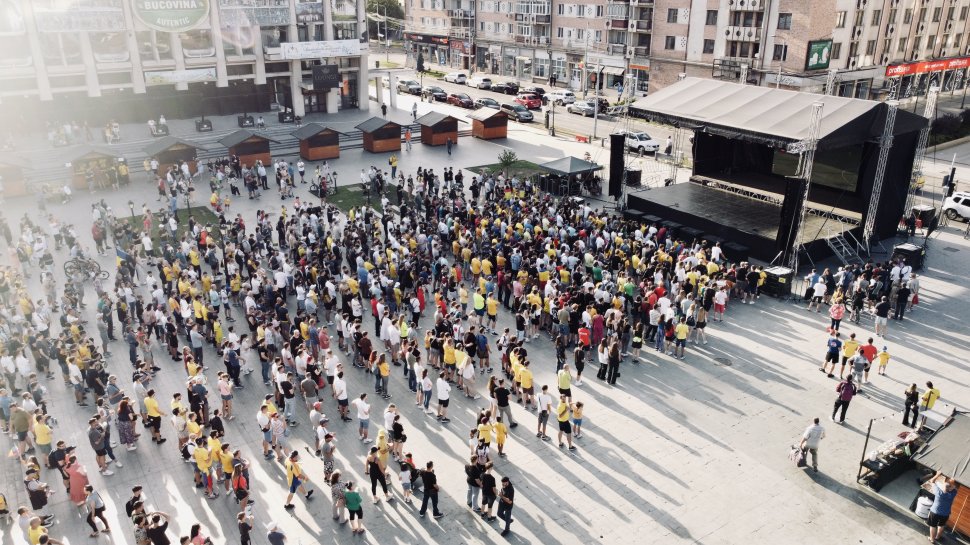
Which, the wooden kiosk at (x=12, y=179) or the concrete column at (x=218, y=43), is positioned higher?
the concrete column at (x=218, y=43)

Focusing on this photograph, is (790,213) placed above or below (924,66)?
below

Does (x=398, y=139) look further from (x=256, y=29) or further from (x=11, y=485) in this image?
(x=11, y=485)

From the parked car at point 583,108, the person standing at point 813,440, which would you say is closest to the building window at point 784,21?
the parked car at point 583,108

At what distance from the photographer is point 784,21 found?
52062mm

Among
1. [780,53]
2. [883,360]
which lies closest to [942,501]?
[883,360]

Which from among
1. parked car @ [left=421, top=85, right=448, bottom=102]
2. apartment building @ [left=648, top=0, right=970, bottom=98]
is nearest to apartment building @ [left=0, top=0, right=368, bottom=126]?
parked car @ [left=421, top=85, right=448, bottom=102]

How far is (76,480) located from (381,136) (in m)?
31.9

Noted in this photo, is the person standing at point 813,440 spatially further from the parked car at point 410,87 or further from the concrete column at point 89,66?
the parked car at point 410,87

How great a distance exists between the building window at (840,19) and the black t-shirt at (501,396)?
4716 cm

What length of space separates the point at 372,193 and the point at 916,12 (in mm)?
49251

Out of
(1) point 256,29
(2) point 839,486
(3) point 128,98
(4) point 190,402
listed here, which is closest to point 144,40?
(3) point 128,98

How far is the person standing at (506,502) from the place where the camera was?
1314 cm

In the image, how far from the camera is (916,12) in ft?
190

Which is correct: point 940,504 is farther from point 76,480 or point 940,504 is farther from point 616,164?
point 616,164
